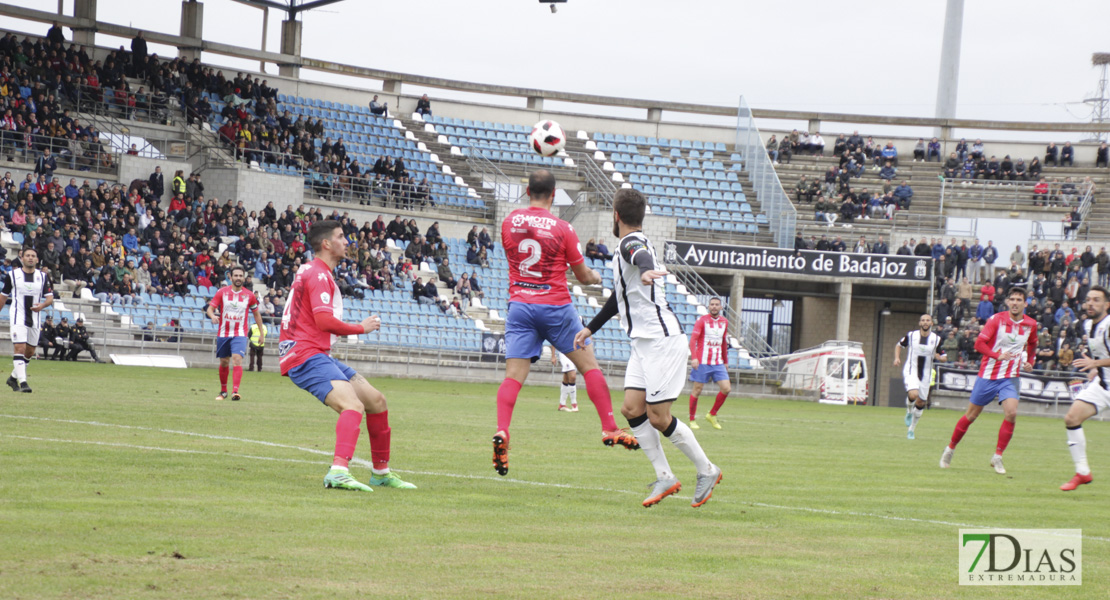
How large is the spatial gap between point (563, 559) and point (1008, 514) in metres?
4.88

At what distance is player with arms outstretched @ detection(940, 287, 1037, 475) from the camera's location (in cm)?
1400

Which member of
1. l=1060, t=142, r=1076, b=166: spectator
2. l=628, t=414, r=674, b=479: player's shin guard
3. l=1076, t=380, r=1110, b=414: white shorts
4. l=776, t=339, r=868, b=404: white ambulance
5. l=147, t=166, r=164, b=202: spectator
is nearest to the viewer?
l=628, t=414, r=674, b=479: player's shin guard

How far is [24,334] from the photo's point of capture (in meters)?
17.6

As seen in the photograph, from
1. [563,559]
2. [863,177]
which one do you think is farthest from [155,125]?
[563,559]

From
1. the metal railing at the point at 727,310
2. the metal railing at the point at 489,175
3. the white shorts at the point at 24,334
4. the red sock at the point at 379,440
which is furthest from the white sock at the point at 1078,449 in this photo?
the metal railing at the point at 489,175

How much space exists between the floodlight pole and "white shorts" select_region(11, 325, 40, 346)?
1880 inches

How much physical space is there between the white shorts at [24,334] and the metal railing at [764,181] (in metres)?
31.4

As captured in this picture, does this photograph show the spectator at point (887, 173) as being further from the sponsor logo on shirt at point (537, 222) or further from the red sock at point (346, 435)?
the red sock at point (346, 435)

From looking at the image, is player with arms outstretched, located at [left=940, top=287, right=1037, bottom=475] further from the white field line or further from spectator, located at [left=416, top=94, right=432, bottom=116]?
spectator, located at [left=416, top=94, right=432, bottom=116]

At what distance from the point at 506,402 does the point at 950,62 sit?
2052 inches

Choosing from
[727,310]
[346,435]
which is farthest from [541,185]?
[727,310]

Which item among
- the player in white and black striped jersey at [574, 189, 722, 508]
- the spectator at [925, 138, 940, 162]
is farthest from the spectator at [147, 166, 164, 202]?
the spectator at [925, 138, 940, 162]

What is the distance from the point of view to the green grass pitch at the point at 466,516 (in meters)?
5.68

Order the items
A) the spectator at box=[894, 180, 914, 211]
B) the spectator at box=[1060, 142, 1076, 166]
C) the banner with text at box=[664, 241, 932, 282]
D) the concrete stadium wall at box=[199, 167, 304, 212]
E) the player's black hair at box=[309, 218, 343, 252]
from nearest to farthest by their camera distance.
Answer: the player's black hair at box=[309, 218, 343, 252]
the concrete stadium wall at box=[199, 167, 304, 212]
the banner with text at box=[664, 241, 932, 282]
the spectator at box=[894, 180, 914, 211]
the spectator at box=[1060, 142, 1076, 166]
